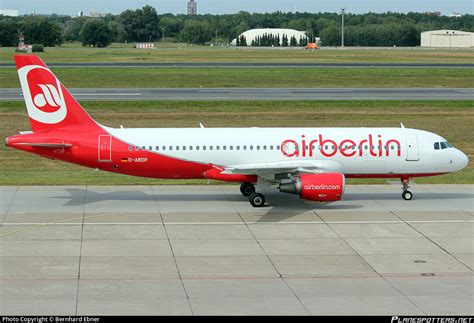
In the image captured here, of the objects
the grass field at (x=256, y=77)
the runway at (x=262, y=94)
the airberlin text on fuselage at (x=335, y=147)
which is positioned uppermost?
the airberlin text on fuselage at (x=335, y=147)

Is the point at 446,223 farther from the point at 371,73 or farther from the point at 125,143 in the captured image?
the point at 371,73

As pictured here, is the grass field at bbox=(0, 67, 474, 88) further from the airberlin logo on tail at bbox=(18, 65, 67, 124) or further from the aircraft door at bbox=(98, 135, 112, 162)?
the aircraft door at bbox=(98, 135, 112, 162)

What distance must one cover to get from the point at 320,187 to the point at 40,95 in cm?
1282

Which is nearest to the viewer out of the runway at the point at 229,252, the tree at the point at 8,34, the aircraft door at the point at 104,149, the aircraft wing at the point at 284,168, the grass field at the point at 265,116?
the runway at the point at 229,252

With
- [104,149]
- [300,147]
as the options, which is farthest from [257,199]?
[104,149]

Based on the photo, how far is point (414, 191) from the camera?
42.8m

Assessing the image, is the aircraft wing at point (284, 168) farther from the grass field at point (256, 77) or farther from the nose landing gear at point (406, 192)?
the grass field at point (256, 77)

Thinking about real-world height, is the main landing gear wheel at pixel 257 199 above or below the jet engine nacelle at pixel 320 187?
below

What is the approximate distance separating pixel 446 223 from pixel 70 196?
56.2 ft

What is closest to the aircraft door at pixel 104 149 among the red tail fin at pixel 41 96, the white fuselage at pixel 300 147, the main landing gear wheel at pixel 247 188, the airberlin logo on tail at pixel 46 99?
the white fuselage at pixel 300 147

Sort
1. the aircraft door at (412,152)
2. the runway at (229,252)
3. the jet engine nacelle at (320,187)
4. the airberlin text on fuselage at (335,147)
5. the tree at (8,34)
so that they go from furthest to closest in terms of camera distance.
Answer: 1. the tree at (8,34)
2. the aircraft door at (412,152)
3. the airberlin text on fuselage at (335,147)
4. the jet engine nacelle at (320,187)
5. the runway at (229,252)

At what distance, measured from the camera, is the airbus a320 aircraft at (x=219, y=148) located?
1506 inches

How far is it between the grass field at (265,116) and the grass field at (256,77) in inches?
772

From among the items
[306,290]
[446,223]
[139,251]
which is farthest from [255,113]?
[306,290]
